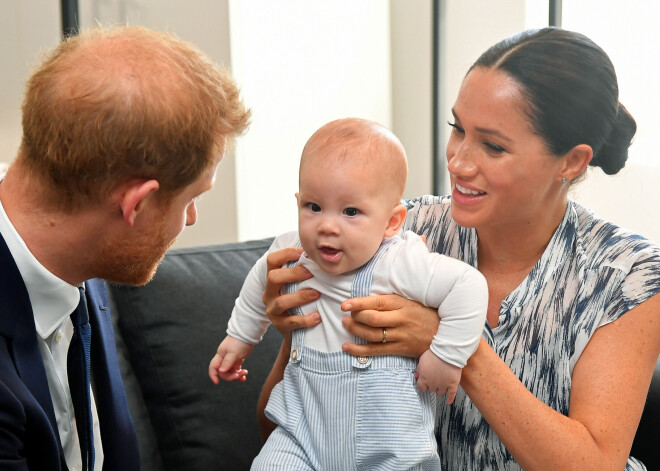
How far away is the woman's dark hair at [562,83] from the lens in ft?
5.39

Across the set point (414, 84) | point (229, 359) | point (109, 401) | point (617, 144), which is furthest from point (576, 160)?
point (414, 84)

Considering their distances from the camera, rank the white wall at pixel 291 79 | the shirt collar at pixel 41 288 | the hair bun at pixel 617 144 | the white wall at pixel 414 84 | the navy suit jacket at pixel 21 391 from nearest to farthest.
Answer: the navy suit jacket at pixel 21 391
the shirt collar at pixel 41 288
the hair bun at pixel 617 144
the white wall at pixel 291 79
the white wall at pixel 414 84

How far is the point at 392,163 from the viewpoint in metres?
1.46

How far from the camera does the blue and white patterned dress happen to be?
1.62m

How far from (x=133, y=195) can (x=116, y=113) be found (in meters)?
0.14

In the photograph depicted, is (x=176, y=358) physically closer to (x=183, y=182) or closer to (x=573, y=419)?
(x=183, y=182)

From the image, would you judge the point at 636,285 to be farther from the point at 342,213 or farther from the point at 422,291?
the point at 342,213

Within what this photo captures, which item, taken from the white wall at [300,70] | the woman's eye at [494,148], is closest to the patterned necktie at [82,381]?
the woman's eye at [494,148]

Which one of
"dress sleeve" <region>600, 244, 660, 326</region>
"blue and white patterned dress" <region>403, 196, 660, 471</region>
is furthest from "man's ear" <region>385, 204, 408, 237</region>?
"dress sleeve" <region>600, 244, 660, 326</region>

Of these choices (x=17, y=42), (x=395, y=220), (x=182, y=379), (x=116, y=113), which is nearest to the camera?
(x=116, y=113)

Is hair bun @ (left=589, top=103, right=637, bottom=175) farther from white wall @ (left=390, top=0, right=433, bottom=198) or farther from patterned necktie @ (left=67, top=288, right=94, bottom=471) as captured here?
white wall @ (left=390, top=0, right=433, bottom=198)

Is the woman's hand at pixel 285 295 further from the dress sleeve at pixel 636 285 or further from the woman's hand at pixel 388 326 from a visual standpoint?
the dress sleeve at pixel 636 285

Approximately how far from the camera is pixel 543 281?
172 centimetres

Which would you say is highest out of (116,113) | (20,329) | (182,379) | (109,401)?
(116,113)
